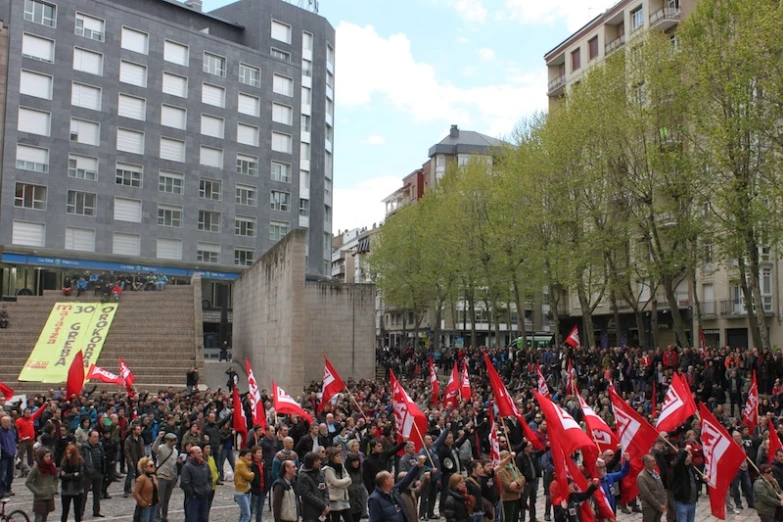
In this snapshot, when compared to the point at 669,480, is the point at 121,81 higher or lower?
higher

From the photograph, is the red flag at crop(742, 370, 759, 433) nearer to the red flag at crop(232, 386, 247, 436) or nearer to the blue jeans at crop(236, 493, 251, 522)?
the red flag at crop(232, 386, 247, 436)

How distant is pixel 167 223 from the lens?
63125 millimetres

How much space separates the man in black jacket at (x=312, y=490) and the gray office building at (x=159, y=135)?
1963 inches

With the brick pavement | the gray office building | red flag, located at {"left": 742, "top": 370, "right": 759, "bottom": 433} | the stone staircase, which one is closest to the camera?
the brick pavement

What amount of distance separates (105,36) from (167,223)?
1474cm

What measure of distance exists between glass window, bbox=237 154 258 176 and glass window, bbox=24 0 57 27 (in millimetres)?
17413

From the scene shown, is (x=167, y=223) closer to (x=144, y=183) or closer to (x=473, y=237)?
(x=144, y=183)

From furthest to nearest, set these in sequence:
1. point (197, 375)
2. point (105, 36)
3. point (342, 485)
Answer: point (105, 36)
point (197, 375)
point (342, 485)

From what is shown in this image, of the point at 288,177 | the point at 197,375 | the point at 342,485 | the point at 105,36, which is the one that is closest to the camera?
the point at 342,485

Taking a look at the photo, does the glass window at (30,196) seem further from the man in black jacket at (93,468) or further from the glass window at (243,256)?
the man in black jacket at (93,468)

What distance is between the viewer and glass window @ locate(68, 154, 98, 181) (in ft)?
190

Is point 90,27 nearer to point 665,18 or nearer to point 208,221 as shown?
point 208,221

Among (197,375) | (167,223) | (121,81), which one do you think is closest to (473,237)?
(197,375)

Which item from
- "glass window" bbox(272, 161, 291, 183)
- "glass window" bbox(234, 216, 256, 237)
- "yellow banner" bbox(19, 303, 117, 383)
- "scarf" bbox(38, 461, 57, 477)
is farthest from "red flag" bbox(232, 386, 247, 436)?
"glass window" bbox(272, 161, 291, 183)
